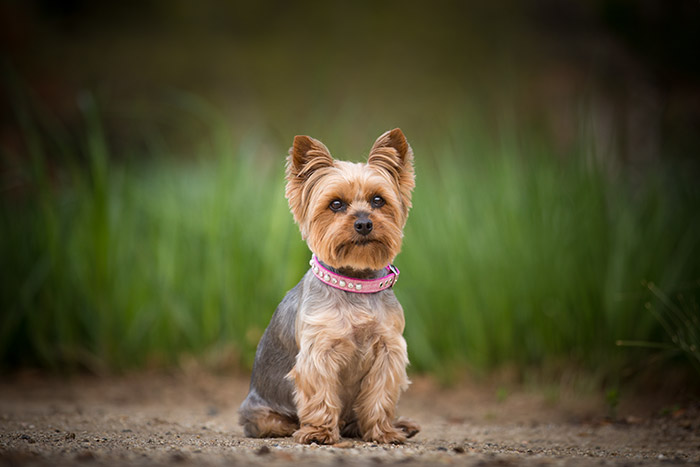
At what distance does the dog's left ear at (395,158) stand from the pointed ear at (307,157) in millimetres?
264

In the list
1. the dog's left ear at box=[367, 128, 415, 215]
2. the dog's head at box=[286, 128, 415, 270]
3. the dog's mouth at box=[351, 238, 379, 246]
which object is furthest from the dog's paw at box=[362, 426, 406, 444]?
the dog's left ear at box=[367, 128, 415, 215]

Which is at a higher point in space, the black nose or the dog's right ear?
the dog's right ear

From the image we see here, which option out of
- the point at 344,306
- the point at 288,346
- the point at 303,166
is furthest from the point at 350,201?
the point at 288,346

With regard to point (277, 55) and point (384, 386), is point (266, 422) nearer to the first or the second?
point (384, 386)

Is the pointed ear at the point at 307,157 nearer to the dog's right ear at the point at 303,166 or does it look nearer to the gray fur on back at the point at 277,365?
the dog's right ear at the point at 303,166

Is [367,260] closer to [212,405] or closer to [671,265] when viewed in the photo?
[212,405]

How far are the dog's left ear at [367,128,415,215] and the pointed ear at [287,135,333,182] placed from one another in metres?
0.26

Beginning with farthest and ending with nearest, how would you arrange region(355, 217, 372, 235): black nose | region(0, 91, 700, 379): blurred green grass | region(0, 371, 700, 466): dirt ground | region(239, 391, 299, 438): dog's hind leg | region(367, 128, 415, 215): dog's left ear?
region(0, 91, 700, 379): blurred green grass → region(239, 391, 299, 438): dog's hind leg → region(367, 128, 415, 215): dog's left ear → region(355, 217, 372, 235): black nose → region(0, 371, 700, 466): dirt ground

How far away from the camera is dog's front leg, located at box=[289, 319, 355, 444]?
3.76 meters

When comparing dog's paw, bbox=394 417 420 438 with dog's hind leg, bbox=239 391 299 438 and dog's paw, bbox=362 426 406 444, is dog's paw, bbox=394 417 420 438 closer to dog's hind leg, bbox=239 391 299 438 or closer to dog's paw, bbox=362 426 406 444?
A: dog's paw, bbox=362 426 406 444

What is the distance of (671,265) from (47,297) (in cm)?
598

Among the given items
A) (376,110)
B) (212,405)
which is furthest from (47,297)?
(376,110)

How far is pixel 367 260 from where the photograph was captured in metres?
3.76

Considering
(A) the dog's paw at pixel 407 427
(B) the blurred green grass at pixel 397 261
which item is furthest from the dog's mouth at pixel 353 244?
(B) the blurred green grass at pixel 397 261
